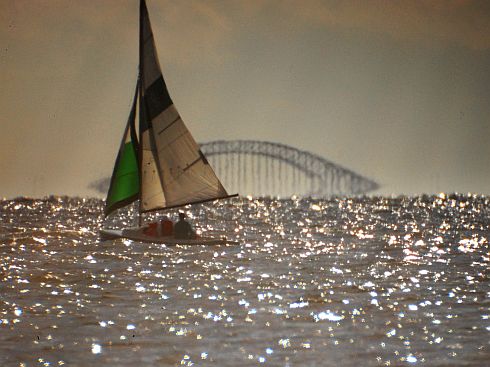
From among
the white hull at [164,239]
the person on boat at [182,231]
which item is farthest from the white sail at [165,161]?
the person on boat at [182,231]

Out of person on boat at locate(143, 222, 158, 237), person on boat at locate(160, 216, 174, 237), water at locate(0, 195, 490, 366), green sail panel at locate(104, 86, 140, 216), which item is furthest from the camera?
green sail panel at locate(104, 86, 140, 216)

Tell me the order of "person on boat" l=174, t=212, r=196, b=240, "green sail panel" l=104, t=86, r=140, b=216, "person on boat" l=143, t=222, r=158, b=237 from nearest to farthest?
"person on boat" l=174, t=212, r=196, b=240, "person on boat" l=143, t=222, r=158, b=237, "green sail panel" l=104, t=86, r=140, b=216

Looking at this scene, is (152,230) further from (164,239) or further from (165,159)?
(165,159)

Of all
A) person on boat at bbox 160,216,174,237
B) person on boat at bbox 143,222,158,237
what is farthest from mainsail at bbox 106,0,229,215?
person on boat at bbox 160,216,174,237

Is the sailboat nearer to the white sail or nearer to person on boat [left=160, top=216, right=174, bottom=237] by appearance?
the white sail

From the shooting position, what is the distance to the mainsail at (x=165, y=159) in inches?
2055

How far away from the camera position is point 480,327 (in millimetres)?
25000

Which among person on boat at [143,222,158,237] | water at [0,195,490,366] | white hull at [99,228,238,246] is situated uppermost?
person on boat at [143,222,158,237]

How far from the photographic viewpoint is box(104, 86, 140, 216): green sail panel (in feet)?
170

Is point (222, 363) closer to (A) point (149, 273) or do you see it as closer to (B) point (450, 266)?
(A) point (149, 273)

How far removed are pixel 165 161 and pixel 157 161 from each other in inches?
16.2

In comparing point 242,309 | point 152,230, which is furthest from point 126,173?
point 242,309

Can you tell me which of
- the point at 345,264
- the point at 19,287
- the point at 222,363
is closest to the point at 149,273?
the point at 19,287

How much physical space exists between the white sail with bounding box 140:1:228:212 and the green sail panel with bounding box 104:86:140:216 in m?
0.49
